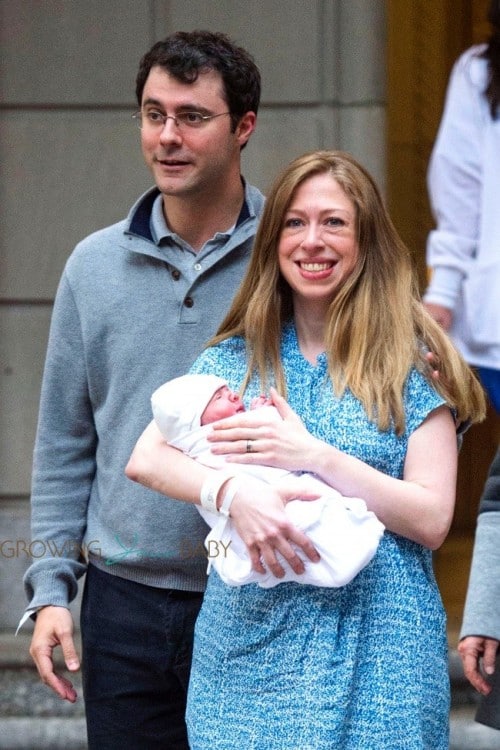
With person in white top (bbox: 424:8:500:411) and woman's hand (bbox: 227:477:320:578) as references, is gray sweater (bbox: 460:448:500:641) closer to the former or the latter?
woman's hand (bbox: 227:477:320:578)

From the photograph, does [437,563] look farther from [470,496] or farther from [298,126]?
[298,126]

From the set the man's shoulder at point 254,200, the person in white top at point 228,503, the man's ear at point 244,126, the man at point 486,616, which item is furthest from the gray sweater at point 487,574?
the man's ear at point 244,126

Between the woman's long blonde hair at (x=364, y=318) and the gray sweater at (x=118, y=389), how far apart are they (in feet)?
0.86

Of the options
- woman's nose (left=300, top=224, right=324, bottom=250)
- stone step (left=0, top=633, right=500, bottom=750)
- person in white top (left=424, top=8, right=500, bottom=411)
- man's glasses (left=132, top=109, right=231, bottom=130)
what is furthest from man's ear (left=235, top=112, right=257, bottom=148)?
stone step (left=0, top=633, right=500, bottom=750)

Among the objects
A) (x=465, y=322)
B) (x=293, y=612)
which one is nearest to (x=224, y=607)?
(x=293, y=612)

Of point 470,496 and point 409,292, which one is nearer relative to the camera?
point 409,292

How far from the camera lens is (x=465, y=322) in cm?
495

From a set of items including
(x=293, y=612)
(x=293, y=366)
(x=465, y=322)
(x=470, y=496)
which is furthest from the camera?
(x=470, y=496)

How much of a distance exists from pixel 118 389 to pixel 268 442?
659 mm

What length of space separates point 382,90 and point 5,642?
2.65 metres

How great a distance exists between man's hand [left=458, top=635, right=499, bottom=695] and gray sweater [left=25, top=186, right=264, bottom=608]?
620 mm

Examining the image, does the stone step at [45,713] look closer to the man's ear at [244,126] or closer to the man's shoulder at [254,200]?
the man's shoulder at [254,200]

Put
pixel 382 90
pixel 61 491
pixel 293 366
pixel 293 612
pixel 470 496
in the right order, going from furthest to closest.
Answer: pixel 470 496, pixel 382 90, pixel 61 491, pixel 293 366, pixel 293 612

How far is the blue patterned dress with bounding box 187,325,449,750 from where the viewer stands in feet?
8.55
